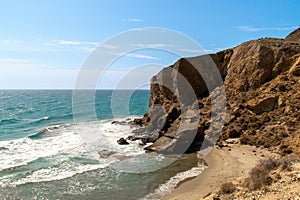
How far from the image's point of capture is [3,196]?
16.0 metres

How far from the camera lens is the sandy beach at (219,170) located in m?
15.6

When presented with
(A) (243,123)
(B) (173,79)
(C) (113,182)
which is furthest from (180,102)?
(C) (113,182)

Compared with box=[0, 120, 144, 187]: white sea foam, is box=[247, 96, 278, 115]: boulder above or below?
above

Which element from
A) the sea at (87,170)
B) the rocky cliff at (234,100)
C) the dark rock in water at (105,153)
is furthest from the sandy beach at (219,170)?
the dark rock in water at (105,153)

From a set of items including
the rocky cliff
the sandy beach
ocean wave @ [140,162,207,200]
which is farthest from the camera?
the rocky cliff

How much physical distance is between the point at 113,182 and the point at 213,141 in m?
12.1

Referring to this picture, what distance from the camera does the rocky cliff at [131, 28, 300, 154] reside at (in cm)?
2373

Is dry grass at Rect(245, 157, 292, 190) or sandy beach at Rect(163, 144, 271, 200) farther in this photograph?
sandy beach at Rect(163, 144, 271, 200)

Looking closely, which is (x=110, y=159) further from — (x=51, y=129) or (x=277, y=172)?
(x=51, y=129)

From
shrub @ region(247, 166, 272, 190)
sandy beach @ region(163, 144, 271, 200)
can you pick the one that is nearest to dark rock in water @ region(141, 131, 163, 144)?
sandy beach @ region(163, 144, 271, 200)

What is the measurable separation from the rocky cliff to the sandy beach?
1.87 meters

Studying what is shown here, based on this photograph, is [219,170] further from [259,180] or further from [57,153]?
[57,153]

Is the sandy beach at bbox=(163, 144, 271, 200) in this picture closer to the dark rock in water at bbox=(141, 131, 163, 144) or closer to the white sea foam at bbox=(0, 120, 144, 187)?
the white sea foam at bbox=(0, 120, 144, 187)

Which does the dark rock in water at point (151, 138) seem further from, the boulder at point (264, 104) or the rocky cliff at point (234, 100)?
the boulder at point (264, 104)
